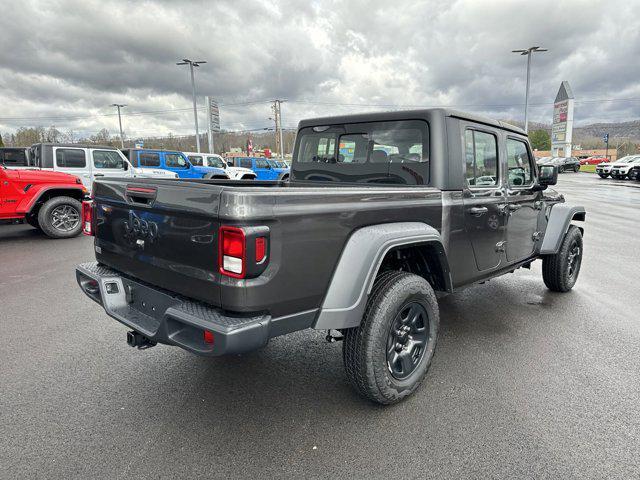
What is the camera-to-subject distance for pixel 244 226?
6.58ft

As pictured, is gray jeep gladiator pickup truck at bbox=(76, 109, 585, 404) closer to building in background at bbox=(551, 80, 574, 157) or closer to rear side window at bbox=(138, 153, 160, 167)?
rear side window at bbox=(138, 153, 160, 167)

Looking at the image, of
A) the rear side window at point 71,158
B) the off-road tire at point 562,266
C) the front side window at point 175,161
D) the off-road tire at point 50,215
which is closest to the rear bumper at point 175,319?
the off-road tire at point 562,266

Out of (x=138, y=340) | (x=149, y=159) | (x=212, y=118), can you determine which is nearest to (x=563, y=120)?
(x=212, y=118)

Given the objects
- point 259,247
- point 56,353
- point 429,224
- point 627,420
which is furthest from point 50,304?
point 627,420

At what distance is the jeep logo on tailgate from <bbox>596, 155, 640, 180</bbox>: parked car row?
3328 centimetres

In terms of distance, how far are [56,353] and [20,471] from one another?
4.96ft

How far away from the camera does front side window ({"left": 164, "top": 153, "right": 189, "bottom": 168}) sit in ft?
55.6

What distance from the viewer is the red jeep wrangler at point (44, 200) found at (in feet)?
25.6

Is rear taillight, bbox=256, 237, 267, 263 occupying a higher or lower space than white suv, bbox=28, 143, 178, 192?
lower

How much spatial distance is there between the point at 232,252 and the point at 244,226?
15 cm

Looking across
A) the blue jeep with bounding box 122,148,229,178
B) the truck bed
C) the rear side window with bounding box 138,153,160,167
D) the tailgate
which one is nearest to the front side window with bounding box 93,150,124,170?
the blue jeep with bounding box 122,148,229,178

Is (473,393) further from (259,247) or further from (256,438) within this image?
(259,247)

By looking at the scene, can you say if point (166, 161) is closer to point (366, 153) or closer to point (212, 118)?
point (366, 153)

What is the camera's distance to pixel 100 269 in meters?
3.04
